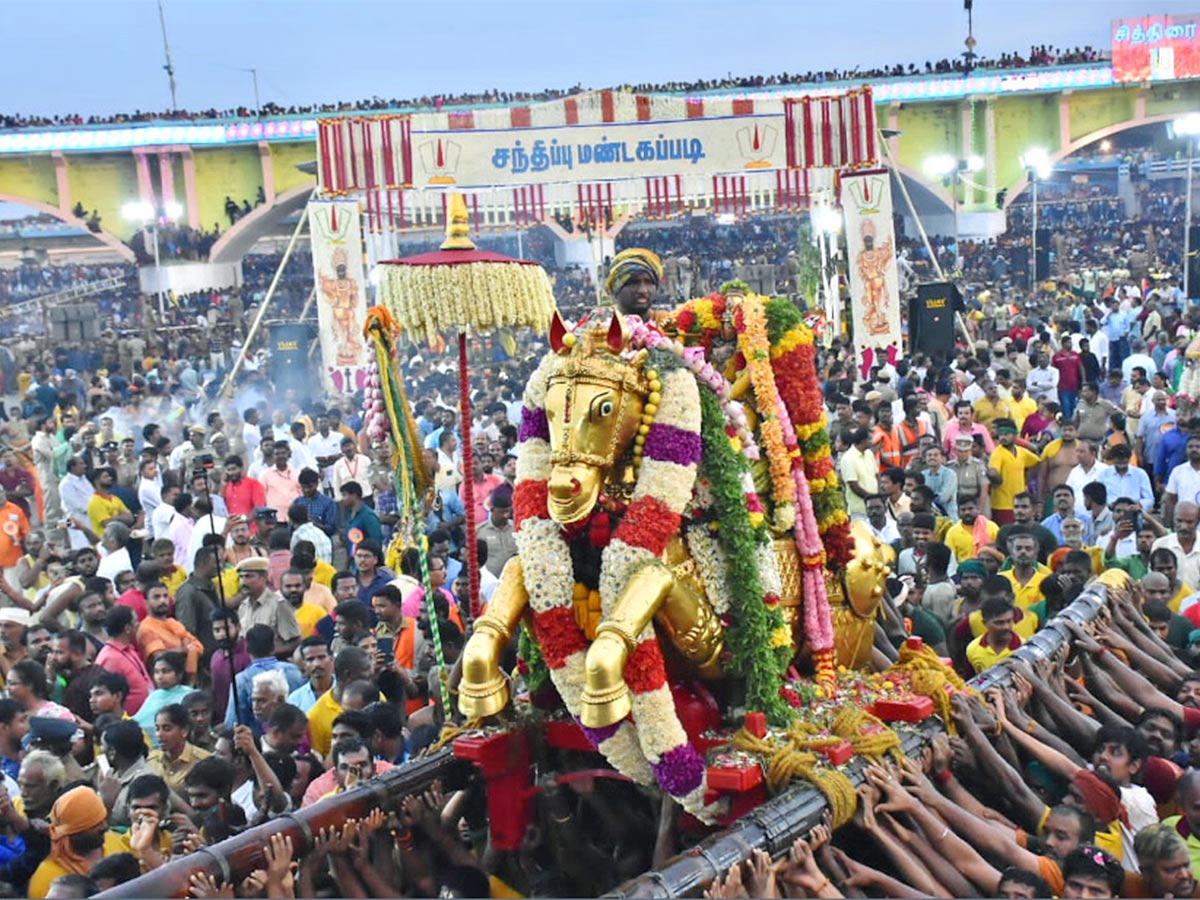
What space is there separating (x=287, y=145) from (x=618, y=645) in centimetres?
2955

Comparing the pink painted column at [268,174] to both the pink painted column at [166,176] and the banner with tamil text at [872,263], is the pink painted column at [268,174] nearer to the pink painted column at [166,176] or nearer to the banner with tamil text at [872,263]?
the pink painted column at [166,176]

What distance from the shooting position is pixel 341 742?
5.39m

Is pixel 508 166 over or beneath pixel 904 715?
over

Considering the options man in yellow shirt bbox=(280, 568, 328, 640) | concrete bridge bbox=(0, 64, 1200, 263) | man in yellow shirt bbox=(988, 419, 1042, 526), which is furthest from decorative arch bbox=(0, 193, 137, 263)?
man in yellow shirt bbox=(280, 568, 328, 640)

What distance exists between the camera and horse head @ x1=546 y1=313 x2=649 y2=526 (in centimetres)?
477

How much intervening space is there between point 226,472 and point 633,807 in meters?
6.70

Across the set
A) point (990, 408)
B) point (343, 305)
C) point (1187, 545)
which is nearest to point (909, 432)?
point (990, 408)

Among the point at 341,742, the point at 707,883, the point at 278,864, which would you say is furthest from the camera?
the point at 341,742

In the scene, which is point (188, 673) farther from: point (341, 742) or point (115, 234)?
point (115, 234)

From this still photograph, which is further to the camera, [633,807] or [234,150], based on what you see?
[234,150]

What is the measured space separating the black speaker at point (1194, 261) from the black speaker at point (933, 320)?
387 cm

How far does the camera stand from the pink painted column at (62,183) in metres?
32.3

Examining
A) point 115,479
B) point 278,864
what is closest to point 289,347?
point 115,479

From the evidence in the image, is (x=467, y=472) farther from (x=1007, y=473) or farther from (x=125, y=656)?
(x=1007, y=473)
